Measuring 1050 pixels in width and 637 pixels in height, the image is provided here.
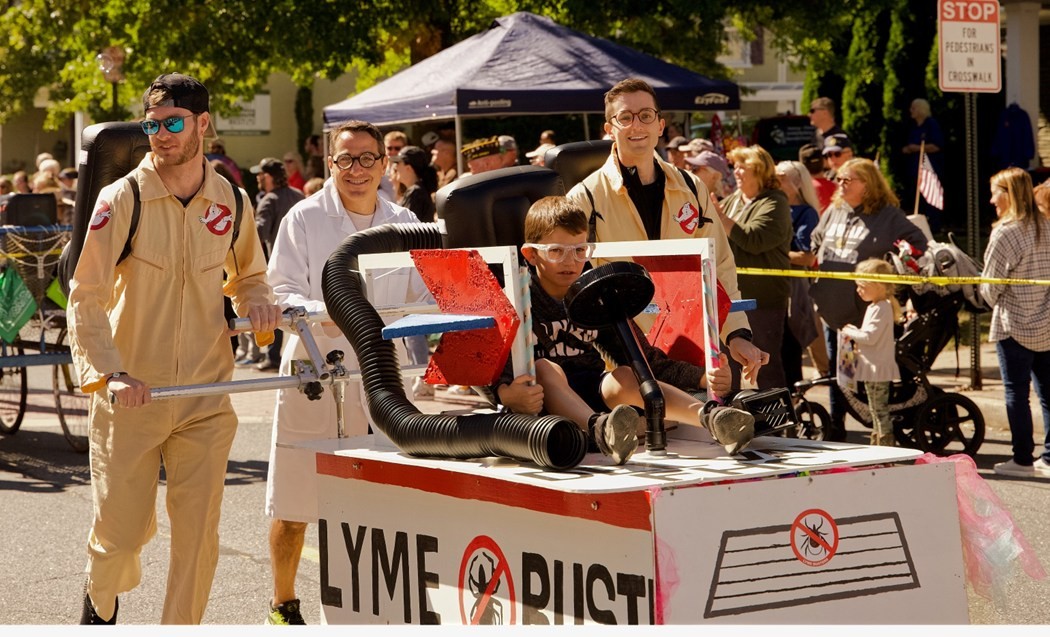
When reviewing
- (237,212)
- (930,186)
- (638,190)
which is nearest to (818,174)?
(930,186)

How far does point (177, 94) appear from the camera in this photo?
4812 mm

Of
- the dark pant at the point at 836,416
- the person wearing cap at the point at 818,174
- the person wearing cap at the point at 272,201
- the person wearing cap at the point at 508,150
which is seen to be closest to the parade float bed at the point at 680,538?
the dark pant at the point at 836,416

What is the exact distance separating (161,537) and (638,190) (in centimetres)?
369

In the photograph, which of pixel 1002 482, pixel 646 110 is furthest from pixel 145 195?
pixel 1002 482

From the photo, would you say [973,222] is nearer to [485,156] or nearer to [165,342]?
[485,156]

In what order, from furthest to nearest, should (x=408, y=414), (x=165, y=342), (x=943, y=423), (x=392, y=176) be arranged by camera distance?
(x=392, y=176)
(x=943, y=423)
(x=165, y=342)
(x=408, y=414)

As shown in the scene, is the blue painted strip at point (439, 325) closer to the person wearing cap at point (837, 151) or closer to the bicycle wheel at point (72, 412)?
the bicycle wheel at point (72, 412)

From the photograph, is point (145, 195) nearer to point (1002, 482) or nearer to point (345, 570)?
point (345, 570)

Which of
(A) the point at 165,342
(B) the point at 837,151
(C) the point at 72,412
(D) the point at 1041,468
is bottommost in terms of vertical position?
(D) the point at 1041,468

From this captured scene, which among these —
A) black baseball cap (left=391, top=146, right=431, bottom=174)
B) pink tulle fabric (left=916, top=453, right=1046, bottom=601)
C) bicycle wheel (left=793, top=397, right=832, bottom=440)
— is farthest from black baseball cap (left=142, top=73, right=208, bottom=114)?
black baseball cap (left=391, top=146, right=431, bottom=174)

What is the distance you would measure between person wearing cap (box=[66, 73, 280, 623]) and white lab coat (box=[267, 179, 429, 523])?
0.65 meters

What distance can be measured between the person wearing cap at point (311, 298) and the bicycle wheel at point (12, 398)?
19.0 ft

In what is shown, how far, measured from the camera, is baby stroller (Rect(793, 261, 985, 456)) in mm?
9500

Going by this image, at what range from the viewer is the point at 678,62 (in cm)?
2288
